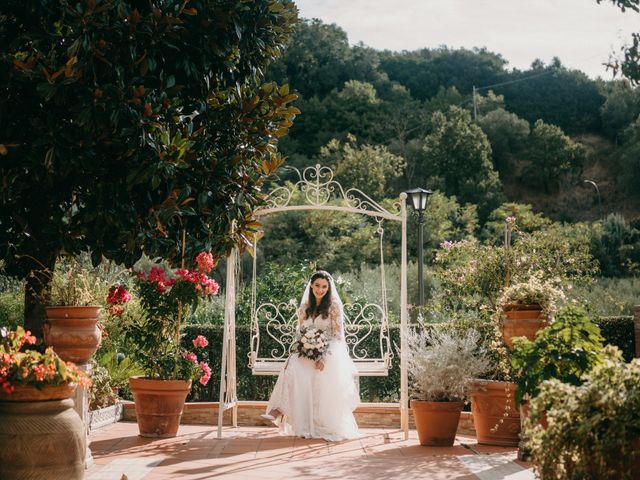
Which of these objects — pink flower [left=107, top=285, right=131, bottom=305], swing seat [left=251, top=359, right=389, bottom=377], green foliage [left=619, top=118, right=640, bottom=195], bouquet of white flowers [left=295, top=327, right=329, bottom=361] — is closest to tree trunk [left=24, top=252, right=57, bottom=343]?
pink flower [left=107, top=285, right=131, bottom=305]

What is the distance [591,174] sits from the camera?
102 ft

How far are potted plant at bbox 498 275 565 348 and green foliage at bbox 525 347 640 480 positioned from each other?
2.50m

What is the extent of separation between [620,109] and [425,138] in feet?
31.1

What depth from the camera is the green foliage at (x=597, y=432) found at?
316 cm

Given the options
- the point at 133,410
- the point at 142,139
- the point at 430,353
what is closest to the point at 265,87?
the point at 142,139

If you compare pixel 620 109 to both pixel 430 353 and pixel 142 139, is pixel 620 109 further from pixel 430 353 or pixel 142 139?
pixel 142 139

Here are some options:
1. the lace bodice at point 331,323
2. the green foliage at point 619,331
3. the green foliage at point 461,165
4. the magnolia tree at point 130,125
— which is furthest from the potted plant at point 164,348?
the green foliage at point 461,165

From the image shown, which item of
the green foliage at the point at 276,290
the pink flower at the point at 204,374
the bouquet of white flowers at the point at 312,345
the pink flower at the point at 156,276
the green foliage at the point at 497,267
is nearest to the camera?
the pink flower at the point at 156,276

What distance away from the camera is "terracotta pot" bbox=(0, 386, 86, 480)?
159 inches

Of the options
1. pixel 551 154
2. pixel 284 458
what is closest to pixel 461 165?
pixel 551 154

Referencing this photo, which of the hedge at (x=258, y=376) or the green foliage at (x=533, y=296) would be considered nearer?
the green foliage at (x=533, y=296)

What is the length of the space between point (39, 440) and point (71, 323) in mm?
1181

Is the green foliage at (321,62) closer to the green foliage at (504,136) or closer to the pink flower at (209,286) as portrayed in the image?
the green foliage at (504,136)

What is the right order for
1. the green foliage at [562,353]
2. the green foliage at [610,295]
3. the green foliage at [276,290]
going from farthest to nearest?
the green foliage at [610,295] → the green foliage at [276,290] → the green foliage at [562,353]
